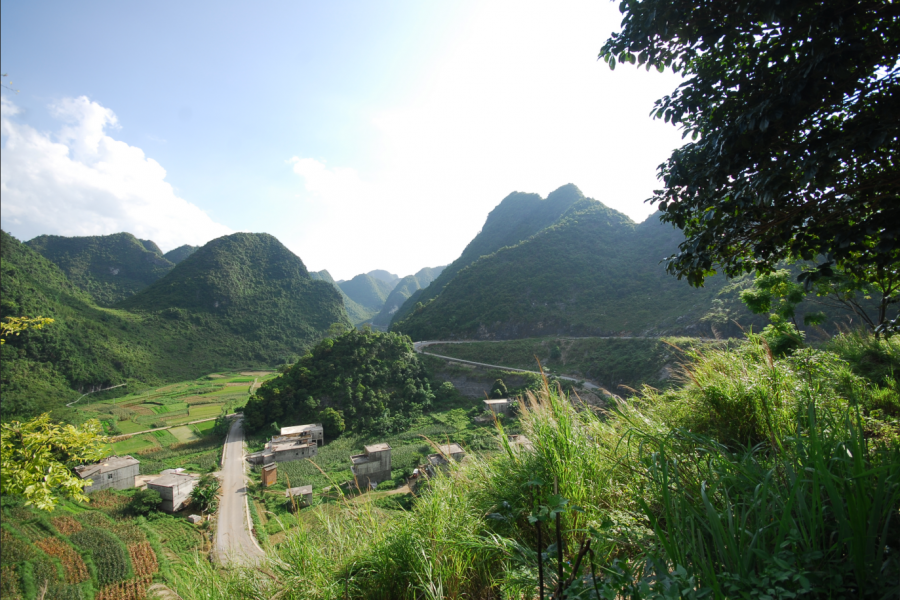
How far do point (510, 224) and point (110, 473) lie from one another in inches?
3230

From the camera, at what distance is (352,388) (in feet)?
109

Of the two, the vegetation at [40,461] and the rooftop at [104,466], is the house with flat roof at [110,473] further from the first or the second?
the vegetation at [40,461]

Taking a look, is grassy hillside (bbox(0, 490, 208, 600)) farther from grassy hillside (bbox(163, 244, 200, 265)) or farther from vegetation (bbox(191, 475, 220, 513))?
grassy hillside (bbox(163, 244, 200, 265))

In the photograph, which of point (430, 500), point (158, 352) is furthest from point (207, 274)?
point (430, 500)

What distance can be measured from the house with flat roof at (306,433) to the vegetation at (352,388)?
6.35 feet

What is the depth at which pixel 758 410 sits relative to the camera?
2799mm

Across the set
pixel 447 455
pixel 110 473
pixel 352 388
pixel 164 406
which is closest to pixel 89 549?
pixel 110 473

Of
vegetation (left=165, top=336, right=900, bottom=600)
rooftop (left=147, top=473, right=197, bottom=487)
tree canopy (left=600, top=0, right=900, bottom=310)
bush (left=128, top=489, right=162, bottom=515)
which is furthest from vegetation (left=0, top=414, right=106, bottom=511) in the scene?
bush (left=128, top=489, right=162, bottom=515)

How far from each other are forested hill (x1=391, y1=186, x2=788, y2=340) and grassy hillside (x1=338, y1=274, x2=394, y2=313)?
116488mm

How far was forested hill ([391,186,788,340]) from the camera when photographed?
1458 inches

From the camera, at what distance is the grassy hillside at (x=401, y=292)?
130000 mm

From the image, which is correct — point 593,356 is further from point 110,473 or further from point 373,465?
point 110,473

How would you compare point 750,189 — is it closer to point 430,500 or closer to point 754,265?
point 754,265

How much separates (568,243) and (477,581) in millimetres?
60360
